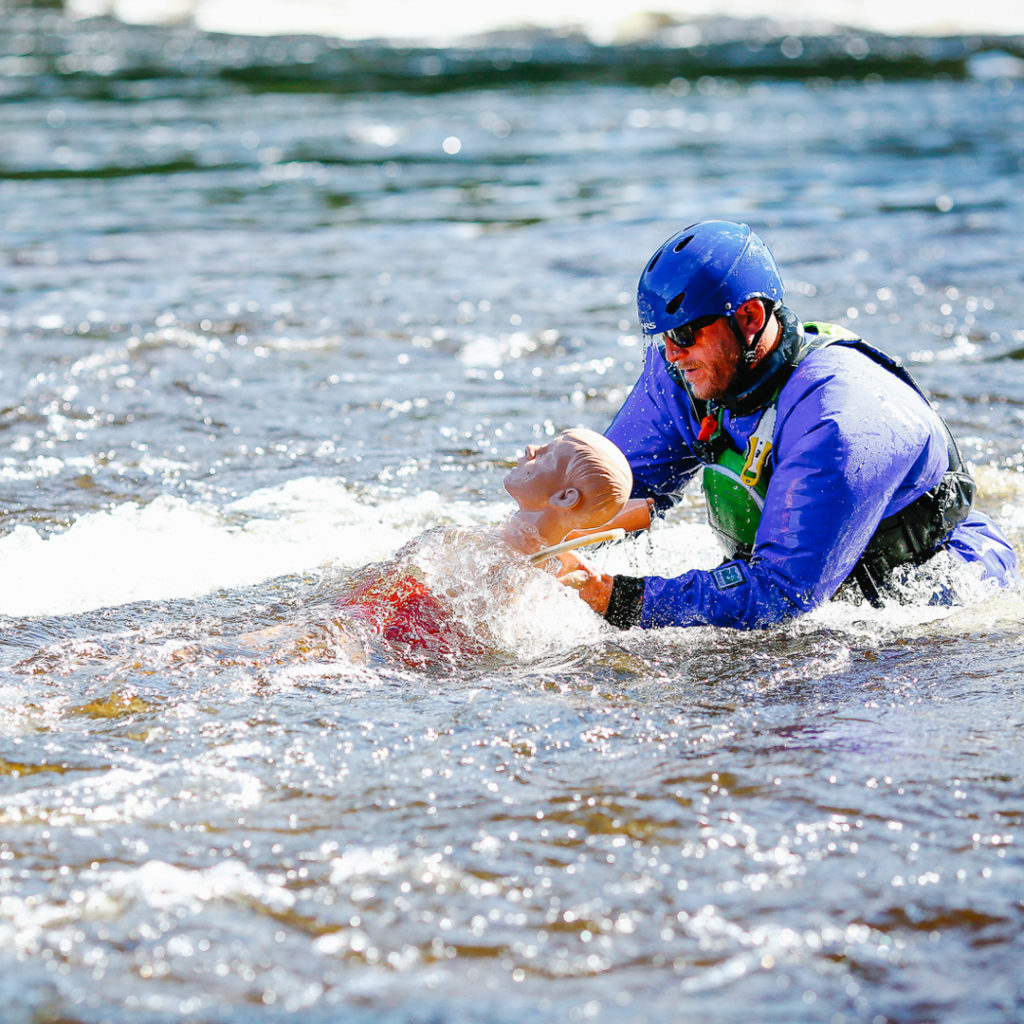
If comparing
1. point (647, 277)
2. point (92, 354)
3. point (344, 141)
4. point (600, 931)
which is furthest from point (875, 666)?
point (344, 141)

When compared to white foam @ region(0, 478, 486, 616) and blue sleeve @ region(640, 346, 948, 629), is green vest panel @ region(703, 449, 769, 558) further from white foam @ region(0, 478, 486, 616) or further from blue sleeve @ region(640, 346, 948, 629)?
white foam @ region(0, 478, 486, 616)

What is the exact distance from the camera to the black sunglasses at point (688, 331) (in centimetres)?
475

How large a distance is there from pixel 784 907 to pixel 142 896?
5.24ft

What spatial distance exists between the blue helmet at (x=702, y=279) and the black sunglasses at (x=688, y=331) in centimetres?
3

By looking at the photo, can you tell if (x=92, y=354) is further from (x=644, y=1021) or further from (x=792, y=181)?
(x=792, y=181)

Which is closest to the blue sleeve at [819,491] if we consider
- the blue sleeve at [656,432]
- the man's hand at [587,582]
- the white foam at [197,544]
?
the man's hand at [587,582]

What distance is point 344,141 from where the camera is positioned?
22.1 metres

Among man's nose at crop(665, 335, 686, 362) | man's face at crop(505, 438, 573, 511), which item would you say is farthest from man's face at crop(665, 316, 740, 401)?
man's face at crop(505, 438, 573, 511)

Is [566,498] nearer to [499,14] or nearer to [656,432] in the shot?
[656,432]

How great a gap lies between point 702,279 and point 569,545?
1.05m

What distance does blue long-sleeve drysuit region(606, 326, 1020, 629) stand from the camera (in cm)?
446

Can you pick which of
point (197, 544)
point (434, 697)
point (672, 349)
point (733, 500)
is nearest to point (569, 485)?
point (672, 349)

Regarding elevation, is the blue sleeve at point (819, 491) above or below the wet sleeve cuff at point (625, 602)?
above

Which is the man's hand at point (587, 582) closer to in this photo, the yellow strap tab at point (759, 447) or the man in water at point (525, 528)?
the man in water at point (525, 528)
